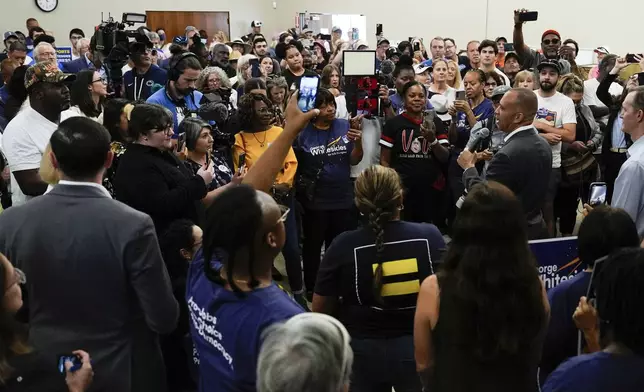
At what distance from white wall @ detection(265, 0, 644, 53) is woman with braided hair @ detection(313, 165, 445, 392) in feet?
32.4

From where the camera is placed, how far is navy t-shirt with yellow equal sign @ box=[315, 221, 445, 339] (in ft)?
6.53

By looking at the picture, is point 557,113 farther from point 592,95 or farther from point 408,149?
point 592,95

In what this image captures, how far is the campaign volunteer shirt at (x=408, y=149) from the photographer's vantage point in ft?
13.1

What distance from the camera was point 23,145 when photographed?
9.32 feet

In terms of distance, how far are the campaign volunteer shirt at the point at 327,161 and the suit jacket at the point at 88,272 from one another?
1.97 meters

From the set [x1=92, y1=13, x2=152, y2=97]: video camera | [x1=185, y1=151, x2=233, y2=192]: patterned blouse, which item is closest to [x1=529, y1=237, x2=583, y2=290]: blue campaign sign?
[x1=185, y1=151, x2=233, y2=192]: patterned blouse

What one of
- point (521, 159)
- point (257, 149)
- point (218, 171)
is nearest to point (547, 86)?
point (521, 159)

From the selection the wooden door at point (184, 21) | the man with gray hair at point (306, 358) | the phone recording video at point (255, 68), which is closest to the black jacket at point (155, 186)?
the man with gray hair at point (306, 358)

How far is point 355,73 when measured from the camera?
3.90 m

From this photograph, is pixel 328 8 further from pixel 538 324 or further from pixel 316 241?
pixel 538 324

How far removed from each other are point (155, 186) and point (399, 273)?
3.54 ft

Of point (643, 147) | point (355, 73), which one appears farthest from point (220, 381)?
point (355, 73)

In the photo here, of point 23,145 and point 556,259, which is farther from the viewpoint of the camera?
point 23,145

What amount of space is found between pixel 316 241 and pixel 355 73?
106 centimetres
